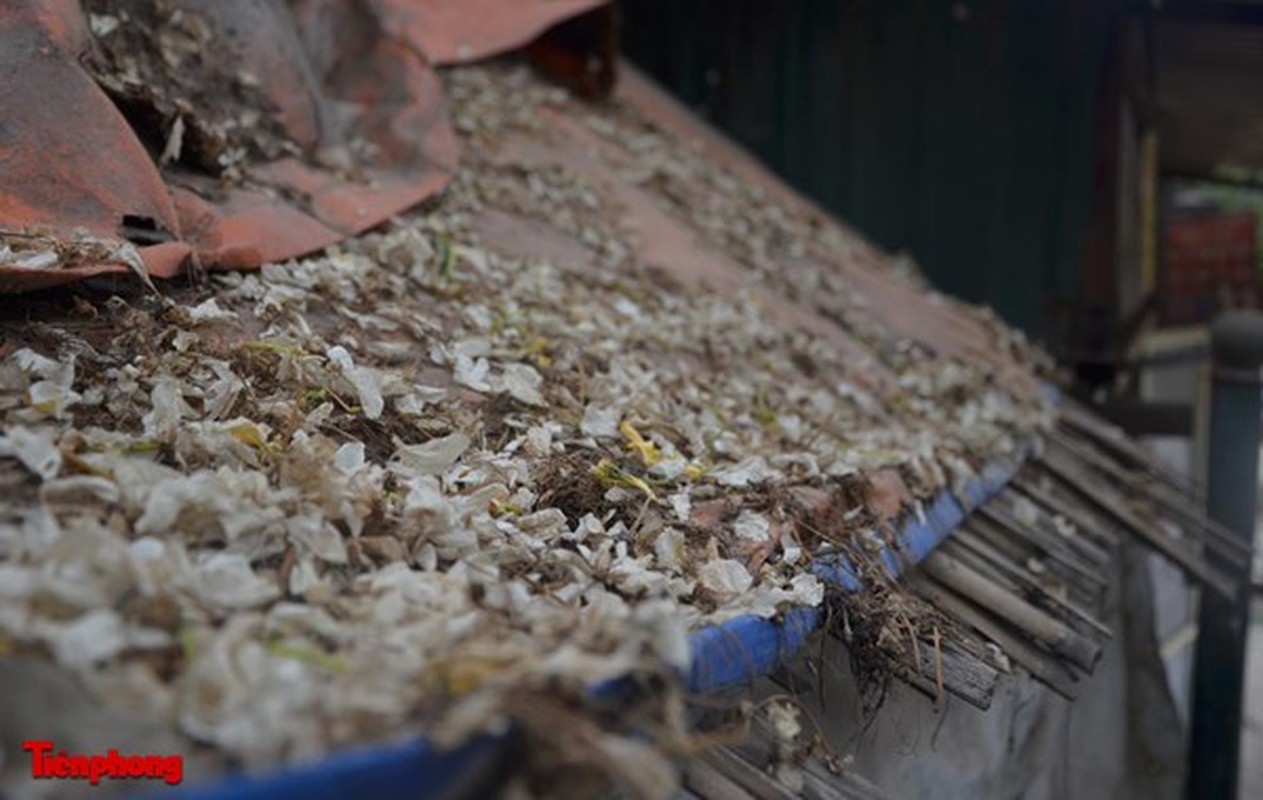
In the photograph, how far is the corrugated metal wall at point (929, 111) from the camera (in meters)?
6.85

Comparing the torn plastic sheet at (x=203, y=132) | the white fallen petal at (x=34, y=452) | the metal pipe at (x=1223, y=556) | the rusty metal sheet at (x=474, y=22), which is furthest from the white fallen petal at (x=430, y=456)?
the metal pipe at (x=1223, y=556)

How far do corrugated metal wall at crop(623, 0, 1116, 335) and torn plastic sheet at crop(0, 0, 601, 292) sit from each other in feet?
10.8

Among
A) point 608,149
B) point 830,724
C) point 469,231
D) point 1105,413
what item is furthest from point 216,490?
point 1105,413

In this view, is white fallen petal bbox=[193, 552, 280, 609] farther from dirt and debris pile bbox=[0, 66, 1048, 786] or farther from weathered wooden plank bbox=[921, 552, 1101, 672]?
weathered wooden plank bbox=[921, 552, 1101, 672]

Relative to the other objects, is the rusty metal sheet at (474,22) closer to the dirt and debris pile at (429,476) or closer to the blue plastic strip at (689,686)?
the dirt and debris pile at (429,476)

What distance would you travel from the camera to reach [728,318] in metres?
3.88

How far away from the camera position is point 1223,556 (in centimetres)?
507

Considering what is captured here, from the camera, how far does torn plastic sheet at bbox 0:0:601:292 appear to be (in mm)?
2607

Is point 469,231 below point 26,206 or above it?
below

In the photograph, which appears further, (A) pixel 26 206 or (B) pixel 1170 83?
(B) pixel 1170 83

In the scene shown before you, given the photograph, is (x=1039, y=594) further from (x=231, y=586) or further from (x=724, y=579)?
(x=231, y=586)

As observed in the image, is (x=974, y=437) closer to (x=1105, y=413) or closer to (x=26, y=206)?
(x=26, y=206)

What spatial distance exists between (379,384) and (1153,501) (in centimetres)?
366

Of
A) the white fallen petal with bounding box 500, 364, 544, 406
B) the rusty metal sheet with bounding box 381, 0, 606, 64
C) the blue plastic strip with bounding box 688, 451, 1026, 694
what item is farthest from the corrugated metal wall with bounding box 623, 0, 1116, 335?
the white fallen petal with bounding box 500, 364, 544, 406
